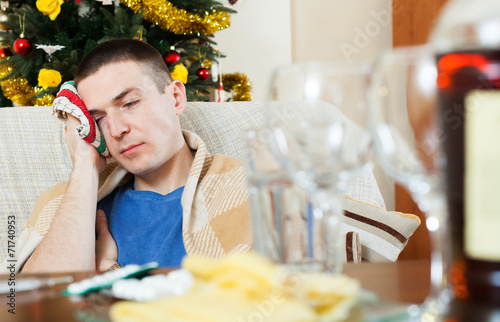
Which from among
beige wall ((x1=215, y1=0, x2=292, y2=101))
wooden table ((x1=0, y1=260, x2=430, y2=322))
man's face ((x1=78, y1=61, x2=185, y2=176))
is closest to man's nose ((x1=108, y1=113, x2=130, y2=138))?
man's face ((x1=78, y1=61, x2=185, y2=176))

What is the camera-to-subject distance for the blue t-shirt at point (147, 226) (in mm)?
1315

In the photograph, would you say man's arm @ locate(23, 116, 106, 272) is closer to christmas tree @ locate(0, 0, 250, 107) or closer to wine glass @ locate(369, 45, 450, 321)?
christmas tree @ locate(0, 0, 250, 107)

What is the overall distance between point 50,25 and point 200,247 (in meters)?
1.57

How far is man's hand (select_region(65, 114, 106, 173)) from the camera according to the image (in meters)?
1.45

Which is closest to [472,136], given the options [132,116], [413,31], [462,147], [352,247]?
[462,147]

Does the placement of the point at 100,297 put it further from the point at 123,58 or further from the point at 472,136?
the point at 123,58

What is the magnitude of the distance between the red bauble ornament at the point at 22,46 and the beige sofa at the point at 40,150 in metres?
0.79

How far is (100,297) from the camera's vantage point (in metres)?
0.50

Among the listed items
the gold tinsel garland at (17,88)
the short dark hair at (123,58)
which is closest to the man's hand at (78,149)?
the short dark hair at (123,58)

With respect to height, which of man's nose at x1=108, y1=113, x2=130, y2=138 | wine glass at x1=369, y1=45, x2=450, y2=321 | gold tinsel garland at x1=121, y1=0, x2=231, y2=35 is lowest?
man's nose at x1=108, y1=113, x2=130, y2=138

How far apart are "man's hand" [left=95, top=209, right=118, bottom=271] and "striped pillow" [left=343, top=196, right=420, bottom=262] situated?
1.83ft

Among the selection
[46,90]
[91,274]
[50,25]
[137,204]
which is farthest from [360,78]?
[50,25]

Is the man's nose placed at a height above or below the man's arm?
above

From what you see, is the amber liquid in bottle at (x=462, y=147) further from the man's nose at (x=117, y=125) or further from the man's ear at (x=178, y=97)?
the man's ear at (x=178, y=97)
